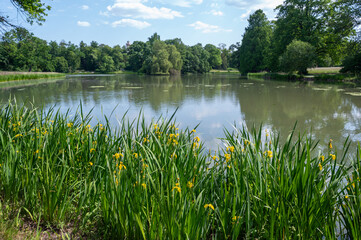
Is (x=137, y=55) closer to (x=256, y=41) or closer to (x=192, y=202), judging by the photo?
(x=256, y=41)

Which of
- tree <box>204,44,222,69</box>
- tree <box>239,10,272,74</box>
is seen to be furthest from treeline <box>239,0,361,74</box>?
tree <box>204,44,222,69</box>

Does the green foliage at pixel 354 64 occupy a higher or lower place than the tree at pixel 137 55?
lower

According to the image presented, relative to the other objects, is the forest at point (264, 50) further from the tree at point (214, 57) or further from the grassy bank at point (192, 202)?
the grassy bank at point (192, 202)

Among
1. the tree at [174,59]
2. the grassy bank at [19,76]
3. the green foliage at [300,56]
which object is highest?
the tree at [174,59]

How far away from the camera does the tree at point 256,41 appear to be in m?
37.3

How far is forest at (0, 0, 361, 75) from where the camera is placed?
2155 cm

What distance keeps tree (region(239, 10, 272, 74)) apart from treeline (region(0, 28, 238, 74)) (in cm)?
946

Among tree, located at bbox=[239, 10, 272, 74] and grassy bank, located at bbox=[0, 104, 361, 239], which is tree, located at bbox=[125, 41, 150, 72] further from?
grassy bank, located at bbox=[0, 104, 361, 239]

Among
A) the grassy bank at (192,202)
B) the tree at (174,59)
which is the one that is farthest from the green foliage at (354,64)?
the tree at (174,59)

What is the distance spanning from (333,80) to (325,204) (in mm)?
23034

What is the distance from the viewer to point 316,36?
2439cm

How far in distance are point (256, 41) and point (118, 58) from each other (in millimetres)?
42952

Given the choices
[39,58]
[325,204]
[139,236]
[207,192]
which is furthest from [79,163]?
[39,58]

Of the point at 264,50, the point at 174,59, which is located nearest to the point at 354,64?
the point at 264,50
